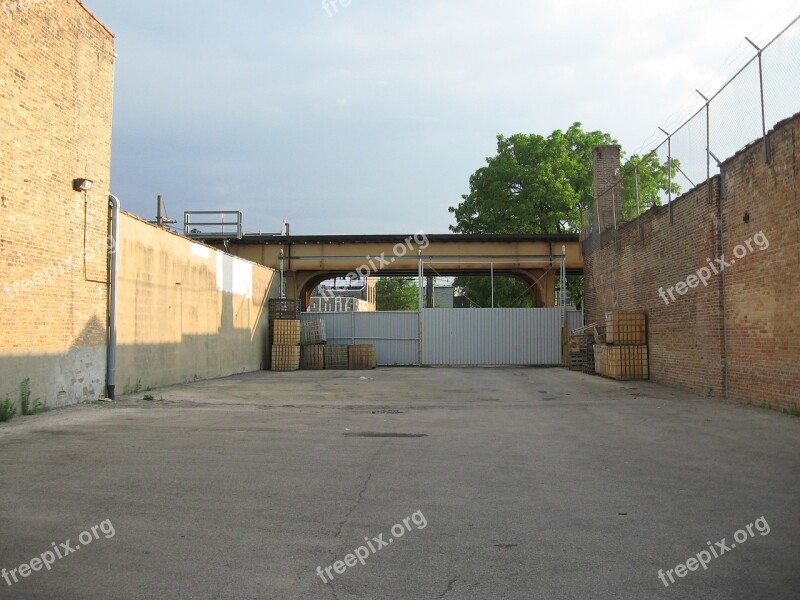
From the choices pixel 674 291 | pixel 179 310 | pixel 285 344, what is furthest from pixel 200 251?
pixel 674 291

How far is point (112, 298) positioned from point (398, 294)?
2337 inches

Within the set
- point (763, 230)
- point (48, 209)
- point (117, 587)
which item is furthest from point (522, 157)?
point (117, 587)

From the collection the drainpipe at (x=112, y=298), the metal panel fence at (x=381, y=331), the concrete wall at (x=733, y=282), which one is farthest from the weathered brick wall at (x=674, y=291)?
the drainpipe at (x=112, y=298)

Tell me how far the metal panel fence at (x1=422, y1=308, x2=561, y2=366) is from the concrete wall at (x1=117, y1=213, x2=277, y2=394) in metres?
7.38

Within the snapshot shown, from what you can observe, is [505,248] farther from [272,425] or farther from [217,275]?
[272,425]

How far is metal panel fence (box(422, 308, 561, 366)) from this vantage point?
26.5 meters

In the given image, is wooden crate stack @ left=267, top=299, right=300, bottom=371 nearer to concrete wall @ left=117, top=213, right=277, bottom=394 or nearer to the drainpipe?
concrete wall @ left=117, top=213, right=277, bottom=394

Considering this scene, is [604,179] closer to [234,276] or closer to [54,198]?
[234,276]

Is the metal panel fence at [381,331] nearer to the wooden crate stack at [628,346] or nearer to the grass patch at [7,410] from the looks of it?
the wooden crate stack at [628,346]

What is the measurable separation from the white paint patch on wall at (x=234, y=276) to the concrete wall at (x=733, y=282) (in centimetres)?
1270

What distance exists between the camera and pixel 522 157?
36031mm

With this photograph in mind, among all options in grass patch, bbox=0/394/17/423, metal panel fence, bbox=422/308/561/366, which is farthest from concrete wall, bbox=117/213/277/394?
metal panel fence, bbox=422/308/561/366

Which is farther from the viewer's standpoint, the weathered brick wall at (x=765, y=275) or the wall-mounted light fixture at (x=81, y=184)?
the wall-mounted light fixture at (x=81, y=184)

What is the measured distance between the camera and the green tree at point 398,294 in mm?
72375
